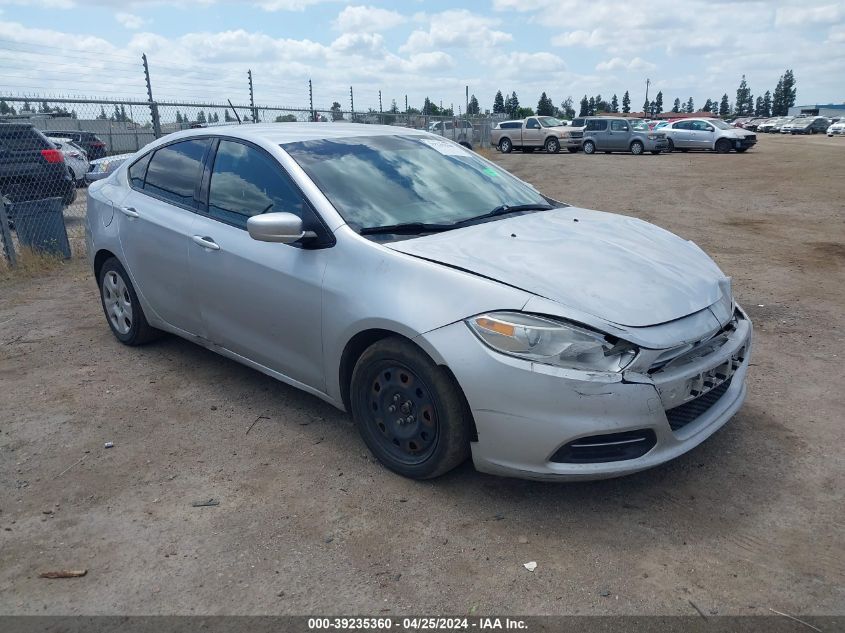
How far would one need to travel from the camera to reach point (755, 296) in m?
6.44

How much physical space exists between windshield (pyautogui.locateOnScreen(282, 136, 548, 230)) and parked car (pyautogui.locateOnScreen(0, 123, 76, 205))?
6236 millimetres

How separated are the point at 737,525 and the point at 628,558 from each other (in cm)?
56

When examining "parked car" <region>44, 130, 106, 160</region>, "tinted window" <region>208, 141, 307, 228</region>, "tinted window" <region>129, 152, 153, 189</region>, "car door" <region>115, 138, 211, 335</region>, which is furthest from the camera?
"parked car" <region>44, 130, 106, 160</region>

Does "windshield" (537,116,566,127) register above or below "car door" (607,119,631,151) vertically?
above

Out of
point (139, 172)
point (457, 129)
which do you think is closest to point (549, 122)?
point (457, 129)

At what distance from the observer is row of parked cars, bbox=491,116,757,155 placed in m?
29.2

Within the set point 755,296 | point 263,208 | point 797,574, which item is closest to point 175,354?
point 263,208

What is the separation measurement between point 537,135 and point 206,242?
28809 millimetres

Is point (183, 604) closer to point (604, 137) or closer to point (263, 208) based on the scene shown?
point (263, 208)

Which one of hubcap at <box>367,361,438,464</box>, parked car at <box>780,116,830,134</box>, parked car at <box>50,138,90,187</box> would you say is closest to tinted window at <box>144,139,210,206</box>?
hubcap at <box>367,361,438,464</box>

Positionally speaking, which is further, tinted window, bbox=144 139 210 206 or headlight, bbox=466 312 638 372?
tinted window, bbox=144 139 210 206

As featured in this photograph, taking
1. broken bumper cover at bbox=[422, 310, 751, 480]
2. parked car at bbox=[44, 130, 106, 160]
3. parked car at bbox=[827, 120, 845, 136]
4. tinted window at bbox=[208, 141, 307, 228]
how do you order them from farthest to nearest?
parked car at bbox=[827, 120, 845, 136] → parked car at bbox=[44, 130, 106, 160] → tinted window at bbox=[208, 141, 307, 228] → broken bumper cover at bbox=[422, 310, 751, 480]

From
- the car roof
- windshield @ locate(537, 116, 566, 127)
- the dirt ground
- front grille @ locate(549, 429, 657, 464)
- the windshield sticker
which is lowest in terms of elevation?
the dirt ground

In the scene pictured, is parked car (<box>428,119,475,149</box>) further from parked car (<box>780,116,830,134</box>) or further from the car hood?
parked car (<box>780,116,830,134</box>)
